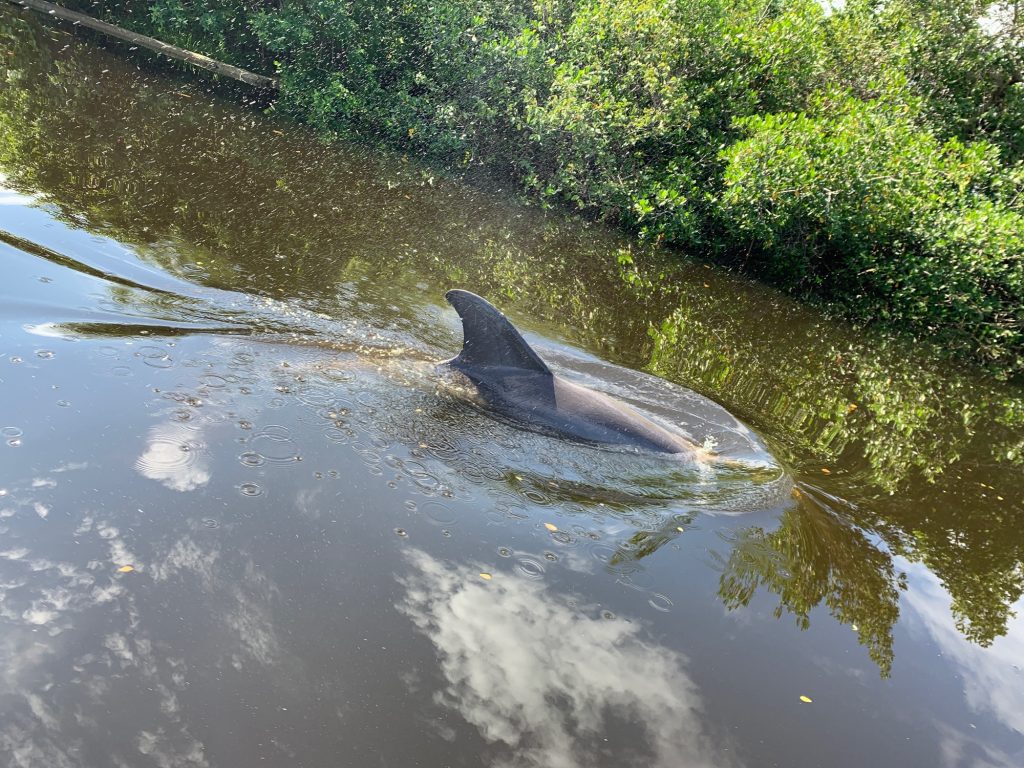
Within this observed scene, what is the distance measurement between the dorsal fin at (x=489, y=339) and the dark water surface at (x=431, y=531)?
431 millimetres

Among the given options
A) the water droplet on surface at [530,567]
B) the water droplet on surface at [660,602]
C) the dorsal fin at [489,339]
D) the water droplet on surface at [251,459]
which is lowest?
the water droplet on surface at [251,459]

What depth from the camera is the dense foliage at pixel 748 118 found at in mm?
10414

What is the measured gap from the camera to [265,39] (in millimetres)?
15398

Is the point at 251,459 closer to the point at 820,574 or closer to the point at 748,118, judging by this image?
the point at 820,574

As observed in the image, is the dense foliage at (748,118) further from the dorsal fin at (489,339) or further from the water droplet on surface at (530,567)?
the water droplet on surface at (530,567)

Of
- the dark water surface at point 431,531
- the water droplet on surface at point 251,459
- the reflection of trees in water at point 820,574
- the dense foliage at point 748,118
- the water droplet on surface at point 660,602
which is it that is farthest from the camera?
the dense foliage at point 748,118

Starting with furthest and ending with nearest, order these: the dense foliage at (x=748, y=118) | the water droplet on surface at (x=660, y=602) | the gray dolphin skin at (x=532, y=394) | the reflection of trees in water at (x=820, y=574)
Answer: the dense foliage at (x=748, y=118) < the gray dolphin skin at (x=532, y=394) < the reflection of trees in water at (x=820, y=574) < the water droplet on surface at (x=660, y=602)

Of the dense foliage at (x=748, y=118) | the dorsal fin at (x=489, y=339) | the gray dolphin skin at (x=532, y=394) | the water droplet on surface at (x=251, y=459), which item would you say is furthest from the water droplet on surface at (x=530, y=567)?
the dense foliage at (x=748, y=118)

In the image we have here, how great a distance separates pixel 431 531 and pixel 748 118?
9812 millimetres

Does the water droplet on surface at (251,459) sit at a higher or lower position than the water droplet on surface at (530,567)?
lower

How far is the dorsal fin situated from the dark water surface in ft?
1.42

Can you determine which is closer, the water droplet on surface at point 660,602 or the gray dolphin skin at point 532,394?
the water droplet on surface at point 660,602

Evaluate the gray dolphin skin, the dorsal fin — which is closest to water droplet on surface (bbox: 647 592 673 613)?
the gray dolphin skin

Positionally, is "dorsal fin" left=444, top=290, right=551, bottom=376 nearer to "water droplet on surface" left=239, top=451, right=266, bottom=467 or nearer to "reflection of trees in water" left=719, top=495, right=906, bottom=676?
"water droplet on surface" left=239, top=451, right=266, bottom=467
